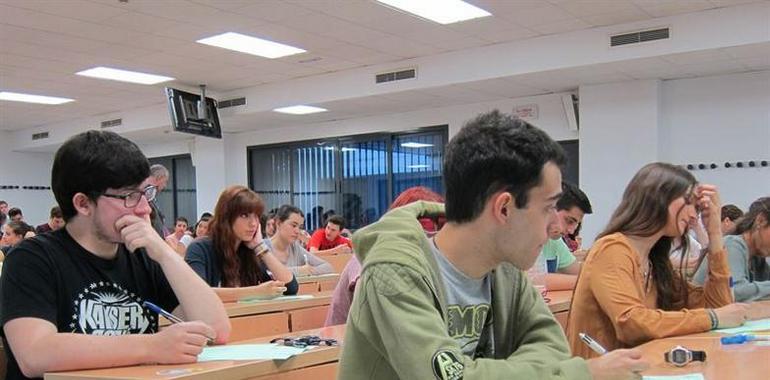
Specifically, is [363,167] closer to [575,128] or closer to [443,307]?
[575,128]

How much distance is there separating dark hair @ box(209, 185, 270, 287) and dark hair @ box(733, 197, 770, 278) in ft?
7.55

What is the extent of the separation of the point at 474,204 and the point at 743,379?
2.81 ft

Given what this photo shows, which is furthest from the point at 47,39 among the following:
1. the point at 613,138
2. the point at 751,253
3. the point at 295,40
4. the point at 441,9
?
the point at 751,253

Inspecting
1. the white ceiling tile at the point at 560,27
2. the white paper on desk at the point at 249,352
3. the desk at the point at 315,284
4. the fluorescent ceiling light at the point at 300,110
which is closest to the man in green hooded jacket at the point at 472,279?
the white paper on desk at the point at 249,352

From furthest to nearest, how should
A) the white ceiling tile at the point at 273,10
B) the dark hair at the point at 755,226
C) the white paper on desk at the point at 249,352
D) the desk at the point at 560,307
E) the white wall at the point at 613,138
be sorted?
the white wall at the point at 613,138, the white ceiling tile at the point at 273,10, the dark hair at the point at 755,226, the desk at the point at 560,307, the white paper on desk at the point at 249,352

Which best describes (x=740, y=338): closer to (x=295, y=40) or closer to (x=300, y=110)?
(x=295, y=40)

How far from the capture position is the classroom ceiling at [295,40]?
5.88 m

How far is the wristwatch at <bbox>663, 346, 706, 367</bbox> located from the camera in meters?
1.75

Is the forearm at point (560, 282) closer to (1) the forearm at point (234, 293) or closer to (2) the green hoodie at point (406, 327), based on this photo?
(1) the forearm at point (234, 293)

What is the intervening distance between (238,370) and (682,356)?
3.61 feet

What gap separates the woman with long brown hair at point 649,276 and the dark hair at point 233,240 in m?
1.72

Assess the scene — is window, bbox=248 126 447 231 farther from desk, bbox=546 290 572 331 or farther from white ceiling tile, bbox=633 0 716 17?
desk, bbox=546 290 572 331

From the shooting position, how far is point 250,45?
7.11 meters

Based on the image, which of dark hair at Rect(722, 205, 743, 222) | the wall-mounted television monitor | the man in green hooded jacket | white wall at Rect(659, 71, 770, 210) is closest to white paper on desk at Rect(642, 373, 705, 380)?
the man in green hooded jacket
